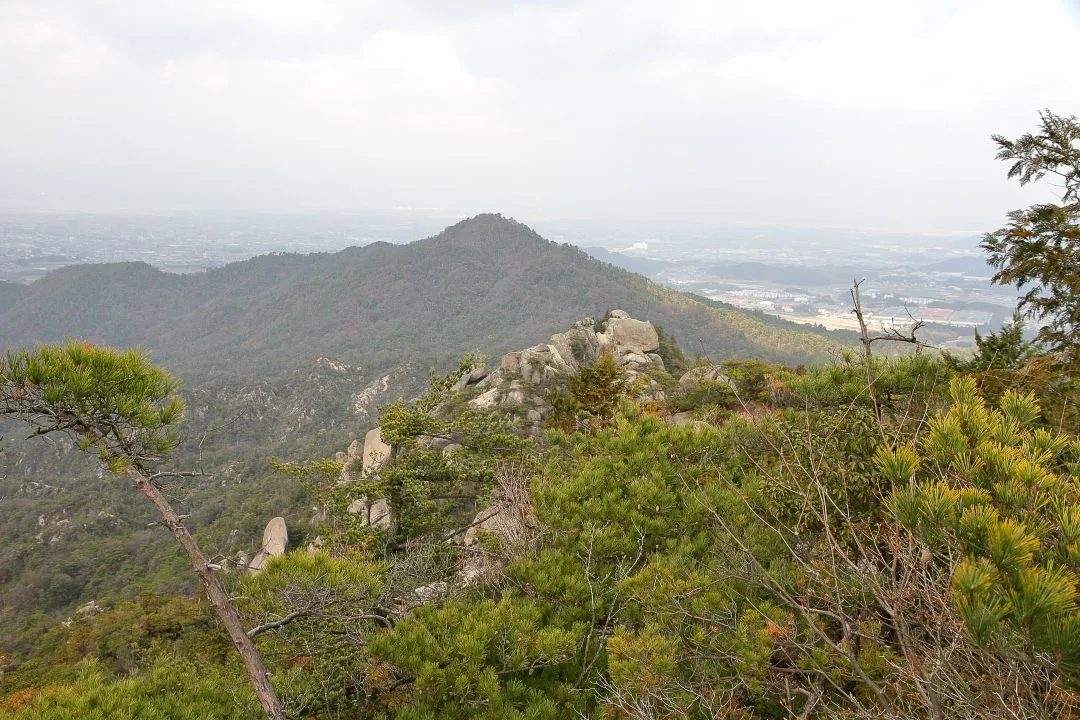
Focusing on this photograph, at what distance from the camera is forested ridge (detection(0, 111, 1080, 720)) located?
1621mm

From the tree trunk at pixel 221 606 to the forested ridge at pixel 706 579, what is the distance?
0.02 meters

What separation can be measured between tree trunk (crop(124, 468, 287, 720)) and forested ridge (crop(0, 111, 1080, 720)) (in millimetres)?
17

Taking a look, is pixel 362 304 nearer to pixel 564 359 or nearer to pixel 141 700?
pixel 564 359

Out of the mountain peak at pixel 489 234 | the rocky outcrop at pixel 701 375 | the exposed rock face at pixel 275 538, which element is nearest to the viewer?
the rocky outcrop at pixel 701 375

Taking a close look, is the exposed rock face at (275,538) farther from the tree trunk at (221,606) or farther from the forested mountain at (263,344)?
the tree trunk at (221,606)

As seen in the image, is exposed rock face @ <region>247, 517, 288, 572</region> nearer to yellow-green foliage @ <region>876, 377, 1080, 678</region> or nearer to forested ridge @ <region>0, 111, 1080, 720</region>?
forested ridge @ <region>0, 111, 1080, 720</region>

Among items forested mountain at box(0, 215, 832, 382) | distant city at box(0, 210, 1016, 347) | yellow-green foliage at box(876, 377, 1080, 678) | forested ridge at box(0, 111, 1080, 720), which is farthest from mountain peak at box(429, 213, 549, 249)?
yellow-green foliage at box(876, 377, 1080, 678)

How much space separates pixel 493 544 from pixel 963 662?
4.67 metres

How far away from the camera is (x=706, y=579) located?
3.41 metres

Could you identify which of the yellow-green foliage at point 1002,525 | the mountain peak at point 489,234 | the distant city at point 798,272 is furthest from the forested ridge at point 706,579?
the mountain peak at point 489,234

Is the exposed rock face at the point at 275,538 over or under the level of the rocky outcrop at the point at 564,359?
under

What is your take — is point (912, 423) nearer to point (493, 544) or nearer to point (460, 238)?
point (493, 544)

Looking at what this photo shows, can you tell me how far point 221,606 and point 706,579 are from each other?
3.03m

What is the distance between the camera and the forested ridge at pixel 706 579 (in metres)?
1.62
